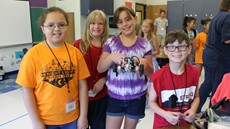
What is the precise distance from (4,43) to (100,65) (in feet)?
13.8

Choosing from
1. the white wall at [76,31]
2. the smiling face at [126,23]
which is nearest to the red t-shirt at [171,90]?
the smiling face at [126,23]

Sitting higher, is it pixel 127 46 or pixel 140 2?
pixel 140 2

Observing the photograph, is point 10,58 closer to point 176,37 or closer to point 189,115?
point 176,37

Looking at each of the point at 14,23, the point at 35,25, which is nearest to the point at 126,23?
the point at 14,23

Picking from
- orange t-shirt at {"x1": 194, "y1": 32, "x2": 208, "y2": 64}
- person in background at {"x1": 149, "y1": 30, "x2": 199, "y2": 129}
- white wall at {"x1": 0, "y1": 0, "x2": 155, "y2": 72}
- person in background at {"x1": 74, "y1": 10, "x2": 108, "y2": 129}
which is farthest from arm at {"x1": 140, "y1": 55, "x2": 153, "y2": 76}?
white wall at {"x1": 0, "y1": 0, "x2": 155, "y2": 72}

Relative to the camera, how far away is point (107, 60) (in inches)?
53.4

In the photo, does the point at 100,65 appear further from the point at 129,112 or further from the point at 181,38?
the point at 181,38

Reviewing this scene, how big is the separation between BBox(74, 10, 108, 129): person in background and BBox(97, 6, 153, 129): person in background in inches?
3.8

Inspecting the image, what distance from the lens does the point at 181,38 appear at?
1249mm

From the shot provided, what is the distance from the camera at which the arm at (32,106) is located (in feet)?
3.97

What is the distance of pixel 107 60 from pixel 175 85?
46 cm

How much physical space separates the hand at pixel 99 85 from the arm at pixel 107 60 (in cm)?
10

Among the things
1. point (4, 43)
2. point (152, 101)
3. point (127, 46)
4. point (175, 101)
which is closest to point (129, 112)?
point (152, 101)

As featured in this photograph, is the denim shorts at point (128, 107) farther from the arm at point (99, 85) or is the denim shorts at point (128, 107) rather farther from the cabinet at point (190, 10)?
the cabinet at point (190, 10)
